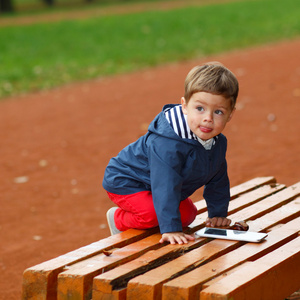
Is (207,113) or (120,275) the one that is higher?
(207,113)

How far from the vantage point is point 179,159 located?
3381 mm

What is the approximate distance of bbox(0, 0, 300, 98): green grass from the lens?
558 inches

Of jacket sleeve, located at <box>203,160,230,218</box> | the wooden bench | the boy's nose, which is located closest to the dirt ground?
the wooden bench

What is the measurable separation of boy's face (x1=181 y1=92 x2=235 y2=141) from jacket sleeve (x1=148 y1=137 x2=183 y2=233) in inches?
6.3

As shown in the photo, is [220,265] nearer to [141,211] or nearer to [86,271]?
[86,271]

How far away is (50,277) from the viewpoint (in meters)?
3.05

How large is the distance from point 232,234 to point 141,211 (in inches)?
20.1

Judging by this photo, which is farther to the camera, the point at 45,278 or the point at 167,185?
the point at 167,185

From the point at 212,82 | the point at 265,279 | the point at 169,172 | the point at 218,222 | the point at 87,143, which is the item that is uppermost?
the point at 87,143

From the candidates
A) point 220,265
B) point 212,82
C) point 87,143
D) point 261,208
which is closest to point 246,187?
point 261,208

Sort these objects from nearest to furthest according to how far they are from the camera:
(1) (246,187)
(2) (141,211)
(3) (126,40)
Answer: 1. (2) (141,211)
2. (1) (246,187)
3. (3) (126,40)

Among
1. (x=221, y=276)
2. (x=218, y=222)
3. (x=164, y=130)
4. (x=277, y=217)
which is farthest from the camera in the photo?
(x=277, y=217)

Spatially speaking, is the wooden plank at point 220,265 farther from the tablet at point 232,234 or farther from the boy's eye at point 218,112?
the boy's eye at point 218,112

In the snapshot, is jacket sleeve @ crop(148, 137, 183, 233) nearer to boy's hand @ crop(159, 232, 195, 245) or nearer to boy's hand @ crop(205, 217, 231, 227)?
boy's hand @ crop(159, 232, 195, 245)
